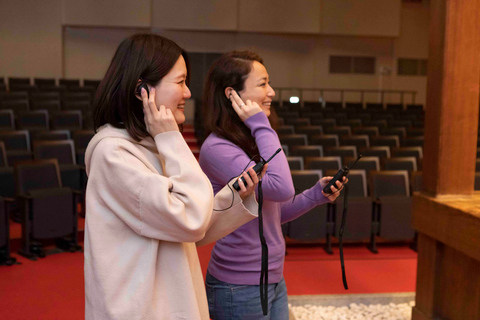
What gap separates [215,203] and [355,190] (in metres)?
3.58

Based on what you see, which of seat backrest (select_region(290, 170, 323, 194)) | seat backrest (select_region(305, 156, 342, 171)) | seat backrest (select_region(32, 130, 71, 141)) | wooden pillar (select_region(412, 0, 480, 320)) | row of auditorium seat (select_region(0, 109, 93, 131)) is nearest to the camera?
wooden pillar (select_region(412, 0, 480, 320))

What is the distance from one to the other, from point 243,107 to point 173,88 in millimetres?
362

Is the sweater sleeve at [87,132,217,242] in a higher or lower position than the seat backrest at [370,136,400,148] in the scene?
higher

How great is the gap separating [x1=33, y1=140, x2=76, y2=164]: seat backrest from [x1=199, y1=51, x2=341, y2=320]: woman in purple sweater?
3.75m

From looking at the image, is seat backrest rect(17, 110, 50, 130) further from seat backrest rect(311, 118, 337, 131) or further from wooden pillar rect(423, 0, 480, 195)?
wooden pillar rect(423, 0, 480, 195)

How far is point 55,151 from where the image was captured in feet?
16.1

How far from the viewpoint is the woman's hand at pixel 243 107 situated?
1.43 metres

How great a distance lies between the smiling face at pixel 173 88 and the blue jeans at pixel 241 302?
55 cm

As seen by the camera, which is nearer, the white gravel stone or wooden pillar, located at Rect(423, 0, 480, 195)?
wooden pillar, located at Rect(423, 0, 480, 195)

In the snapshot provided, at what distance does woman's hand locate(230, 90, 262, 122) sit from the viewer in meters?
1.43

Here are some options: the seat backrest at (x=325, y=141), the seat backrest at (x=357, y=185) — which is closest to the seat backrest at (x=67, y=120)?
the seat backrest at (x=325, y=141)

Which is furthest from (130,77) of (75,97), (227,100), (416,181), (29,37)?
(29,37)

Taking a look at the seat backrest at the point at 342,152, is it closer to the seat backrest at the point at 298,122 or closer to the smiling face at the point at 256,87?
the seat backrest at the point at 298,122

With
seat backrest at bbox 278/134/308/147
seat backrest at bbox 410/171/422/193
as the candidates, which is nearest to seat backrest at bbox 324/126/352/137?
seat backrest at bbox 278/134/308/147
